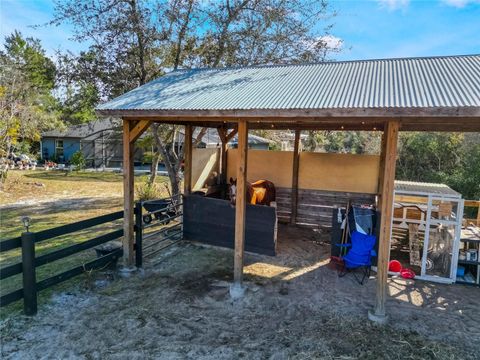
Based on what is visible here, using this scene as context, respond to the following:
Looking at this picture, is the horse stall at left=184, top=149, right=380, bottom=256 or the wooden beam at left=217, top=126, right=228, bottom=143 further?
the wooden beam at left=217, top=126, right=228, bottom=143

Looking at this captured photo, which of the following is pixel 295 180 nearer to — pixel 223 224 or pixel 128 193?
pixel 223 224

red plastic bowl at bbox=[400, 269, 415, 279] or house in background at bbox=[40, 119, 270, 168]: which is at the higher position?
house in background at bbox=[40, 119, 270, 168]

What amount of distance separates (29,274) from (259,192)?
4.44 m

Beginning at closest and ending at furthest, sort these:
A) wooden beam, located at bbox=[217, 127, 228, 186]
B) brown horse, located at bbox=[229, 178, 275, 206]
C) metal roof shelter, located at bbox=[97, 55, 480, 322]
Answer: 1. metal roof shelter, located at bbox=[97, 55, 480, 322]
2. brown horse, located at bbox=[229, 178, 275, 206]
3. wooden beam, located at bbox=[217, 127, 228, 186]

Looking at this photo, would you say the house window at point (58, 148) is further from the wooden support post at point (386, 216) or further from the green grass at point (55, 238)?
the wooden support post at point (386, 216)

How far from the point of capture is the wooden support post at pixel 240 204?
4.19 meters

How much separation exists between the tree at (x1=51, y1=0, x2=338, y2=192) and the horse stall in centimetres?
171

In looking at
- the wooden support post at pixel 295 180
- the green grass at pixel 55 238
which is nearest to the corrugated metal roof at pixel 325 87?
the wooden support post at pixel 295 180

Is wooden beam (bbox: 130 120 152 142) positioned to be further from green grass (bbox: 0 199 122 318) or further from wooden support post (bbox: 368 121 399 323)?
wooden support post (bbox: 368 121 399 323)

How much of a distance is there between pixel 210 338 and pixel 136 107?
3.00 m

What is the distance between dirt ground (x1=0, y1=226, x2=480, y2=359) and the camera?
3117 millimetres

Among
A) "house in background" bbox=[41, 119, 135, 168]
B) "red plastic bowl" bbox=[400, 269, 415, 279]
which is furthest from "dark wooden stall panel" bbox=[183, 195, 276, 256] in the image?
"house in background" bbox=[41, 119, 135, 168]

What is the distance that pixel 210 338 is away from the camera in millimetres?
3322

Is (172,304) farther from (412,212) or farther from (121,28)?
(121,28)
